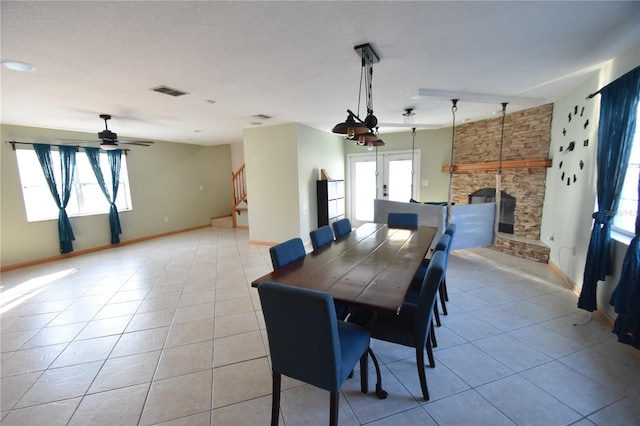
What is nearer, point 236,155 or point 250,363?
point 250,363

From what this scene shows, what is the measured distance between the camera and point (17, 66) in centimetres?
228

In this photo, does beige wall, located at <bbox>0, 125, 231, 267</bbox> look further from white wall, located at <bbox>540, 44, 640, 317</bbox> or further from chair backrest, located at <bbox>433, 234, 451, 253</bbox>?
white wall, located at <bbox>540, 44, 640, 317</bbox>

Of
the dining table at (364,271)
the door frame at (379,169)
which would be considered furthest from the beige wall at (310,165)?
the dining table at (364,271)

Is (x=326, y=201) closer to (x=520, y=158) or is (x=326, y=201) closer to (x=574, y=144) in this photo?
(x=520, y=158)

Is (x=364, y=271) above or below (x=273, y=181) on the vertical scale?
below

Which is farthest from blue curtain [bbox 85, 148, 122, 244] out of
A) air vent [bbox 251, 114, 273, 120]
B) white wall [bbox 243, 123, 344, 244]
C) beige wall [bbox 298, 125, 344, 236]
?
beige wall [bbox 298, 125, 344, 236]

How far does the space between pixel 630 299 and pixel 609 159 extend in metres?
1.26

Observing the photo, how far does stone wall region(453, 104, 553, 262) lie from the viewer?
14.5 ft

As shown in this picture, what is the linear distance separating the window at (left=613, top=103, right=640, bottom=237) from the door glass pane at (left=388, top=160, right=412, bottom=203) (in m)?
4.21

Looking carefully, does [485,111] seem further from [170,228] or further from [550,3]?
[170,228]

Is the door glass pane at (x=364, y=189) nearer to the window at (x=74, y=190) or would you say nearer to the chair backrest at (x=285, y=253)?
the chair backrest at (x=285, y=253)

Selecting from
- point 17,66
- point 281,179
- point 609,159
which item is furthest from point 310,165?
point 609,159

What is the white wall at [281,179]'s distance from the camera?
17.2 feet

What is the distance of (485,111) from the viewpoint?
4633 millimetres
